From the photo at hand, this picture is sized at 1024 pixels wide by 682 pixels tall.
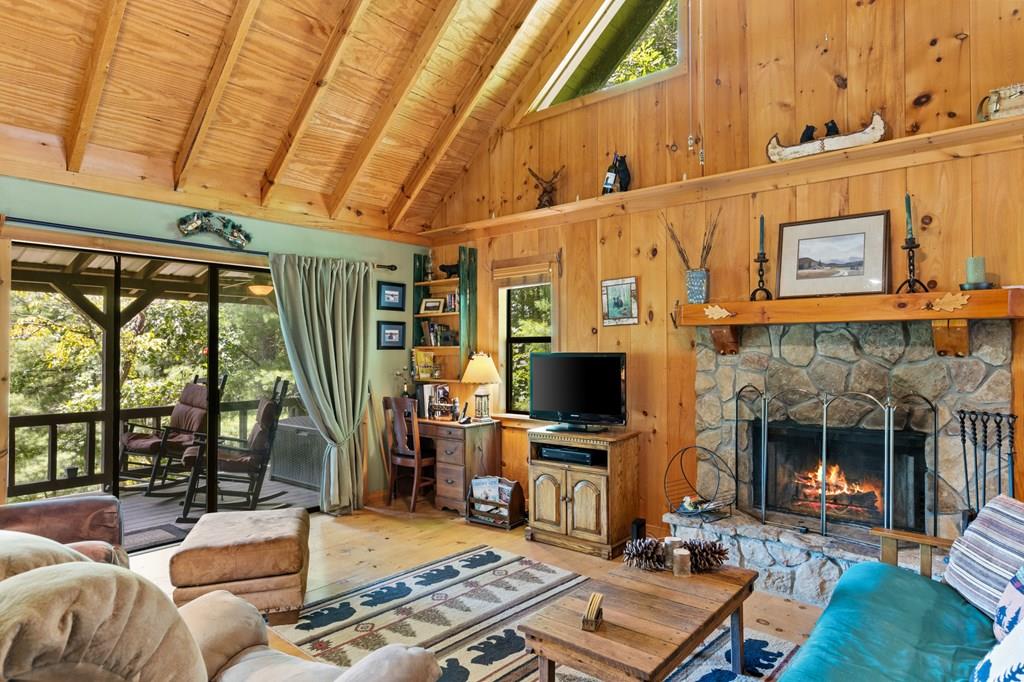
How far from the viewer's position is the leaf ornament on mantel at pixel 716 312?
3.70 meters

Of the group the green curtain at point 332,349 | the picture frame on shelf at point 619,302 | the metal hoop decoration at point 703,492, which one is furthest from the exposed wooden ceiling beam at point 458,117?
the metal hoop decoration at point 703,492

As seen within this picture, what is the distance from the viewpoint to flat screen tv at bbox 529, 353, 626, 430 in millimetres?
4195

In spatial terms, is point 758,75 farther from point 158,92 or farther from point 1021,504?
point 158,92

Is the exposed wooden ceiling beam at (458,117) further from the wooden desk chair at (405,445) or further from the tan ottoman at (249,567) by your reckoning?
the tan ottoman at (249,567)

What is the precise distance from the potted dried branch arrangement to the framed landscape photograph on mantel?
1.48 ft

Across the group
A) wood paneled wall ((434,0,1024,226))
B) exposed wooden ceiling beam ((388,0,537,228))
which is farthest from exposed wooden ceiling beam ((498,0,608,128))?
exposed wooden ceiling beam ((388,0,537,228))

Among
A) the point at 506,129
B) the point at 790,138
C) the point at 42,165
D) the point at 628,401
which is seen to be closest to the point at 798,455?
the point at 628,401

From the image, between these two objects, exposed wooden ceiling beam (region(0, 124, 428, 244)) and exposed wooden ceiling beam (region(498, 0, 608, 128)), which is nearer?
exposed wooden ceiling beam (region(0, 124, 428, 244))

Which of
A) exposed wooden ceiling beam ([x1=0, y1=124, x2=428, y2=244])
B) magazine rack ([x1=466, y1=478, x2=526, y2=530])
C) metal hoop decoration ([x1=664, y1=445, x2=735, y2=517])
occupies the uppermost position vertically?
exposed wooden ceiling beam ([x1=0, y1=124, x2=428, y2=244])

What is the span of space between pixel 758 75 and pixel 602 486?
2.92m

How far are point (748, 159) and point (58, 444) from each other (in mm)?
4866

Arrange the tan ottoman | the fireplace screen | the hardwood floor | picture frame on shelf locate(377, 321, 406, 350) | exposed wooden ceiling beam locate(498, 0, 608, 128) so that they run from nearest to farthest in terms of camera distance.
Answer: the tan ottoman → the hardwood floor → the fireplace screen → exposed wooden ceiling beam locate(498, 0, 608, 128) → picture frame on shelf locate(377, 321, 406, 350)

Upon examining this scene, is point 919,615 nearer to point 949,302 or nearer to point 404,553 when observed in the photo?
point 949,302

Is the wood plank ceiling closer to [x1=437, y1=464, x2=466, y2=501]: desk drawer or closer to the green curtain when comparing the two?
the green curtain
